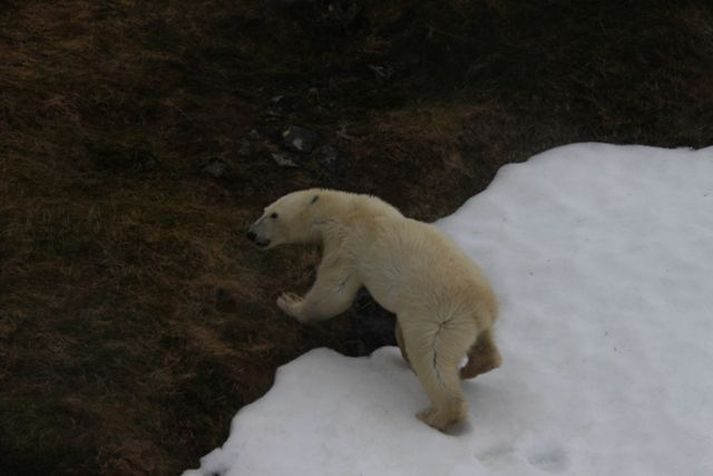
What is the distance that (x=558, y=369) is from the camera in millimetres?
6320

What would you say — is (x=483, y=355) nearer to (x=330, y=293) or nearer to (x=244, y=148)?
(x=330, y=293)

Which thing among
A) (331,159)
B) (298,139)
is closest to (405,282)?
(331,159)

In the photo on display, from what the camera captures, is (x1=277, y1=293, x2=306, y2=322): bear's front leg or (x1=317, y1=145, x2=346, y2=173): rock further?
(x1=317, y1=145, x2=346, y2=173): rock

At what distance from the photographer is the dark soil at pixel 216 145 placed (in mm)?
5793

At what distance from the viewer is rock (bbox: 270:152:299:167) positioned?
841cm

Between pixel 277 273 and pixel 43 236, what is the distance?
2197 millimetres

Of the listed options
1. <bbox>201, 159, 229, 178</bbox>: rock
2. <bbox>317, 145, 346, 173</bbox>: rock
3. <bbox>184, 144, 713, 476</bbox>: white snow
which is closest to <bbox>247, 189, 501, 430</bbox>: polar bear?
<bbox>184, 144, 713, 476</bbox>: white snow

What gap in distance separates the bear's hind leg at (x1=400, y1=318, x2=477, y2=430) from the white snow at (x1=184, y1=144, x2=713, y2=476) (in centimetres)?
18

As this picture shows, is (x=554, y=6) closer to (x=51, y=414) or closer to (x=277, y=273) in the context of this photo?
(x=277, y=273)

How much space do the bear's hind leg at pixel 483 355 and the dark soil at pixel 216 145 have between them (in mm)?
1020

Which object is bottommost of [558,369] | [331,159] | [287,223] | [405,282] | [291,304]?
[558,369]

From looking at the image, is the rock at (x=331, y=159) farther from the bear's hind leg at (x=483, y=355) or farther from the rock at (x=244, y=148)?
the bear's hind leg at (x=483, y=355)

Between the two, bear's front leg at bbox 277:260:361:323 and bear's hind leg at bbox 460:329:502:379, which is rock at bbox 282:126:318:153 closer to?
bear's front leg at bbox 277:260:361:323

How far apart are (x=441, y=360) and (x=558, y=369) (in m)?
1.32
